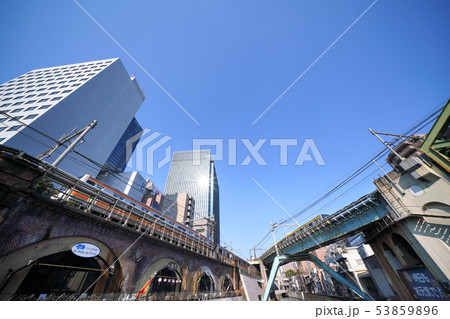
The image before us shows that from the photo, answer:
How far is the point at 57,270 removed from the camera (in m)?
11.0

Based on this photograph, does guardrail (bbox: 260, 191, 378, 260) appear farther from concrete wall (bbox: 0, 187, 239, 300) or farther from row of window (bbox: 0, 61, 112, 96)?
row of window (bbox: 0, 61, 112, 96)

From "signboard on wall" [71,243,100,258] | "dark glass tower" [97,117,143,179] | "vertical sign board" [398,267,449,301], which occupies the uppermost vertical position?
"dark glass tower" [97,117,143,179]

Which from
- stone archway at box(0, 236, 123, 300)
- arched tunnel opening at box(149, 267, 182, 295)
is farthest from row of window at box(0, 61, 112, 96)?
arched tunnel opening at box(149, 267, 182, 295)

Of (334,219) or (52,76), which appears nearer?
(334,219)

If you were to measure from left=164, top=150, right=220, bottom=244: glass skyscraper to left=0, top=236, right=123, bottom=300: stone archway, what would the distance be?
7618 cm

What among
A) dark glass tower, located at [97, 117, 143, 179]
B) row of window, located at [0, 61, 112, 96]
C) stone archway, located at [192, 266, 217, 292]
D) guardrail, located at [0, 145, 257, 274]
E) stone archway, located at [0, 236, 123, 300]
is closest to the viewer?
stone archway, located at [0, 236, 123, 300]

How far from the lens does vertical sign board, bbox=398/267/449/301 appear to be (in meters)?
11.7

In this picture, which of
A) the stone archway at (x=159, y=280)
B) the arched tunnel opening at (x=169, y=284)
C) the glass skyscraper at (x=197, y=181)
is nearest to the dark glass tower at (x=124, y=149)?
the glass skyscraper at (x=197, y=181)

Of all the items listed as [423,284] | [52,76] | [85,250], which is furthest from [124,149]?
[423,284]

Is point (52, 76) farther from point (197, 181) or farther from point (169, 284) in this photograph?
point (169, 284)

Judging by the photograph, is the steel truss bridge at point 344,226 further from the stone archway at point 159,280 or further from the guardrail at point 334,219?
the stone archway at point 159,280

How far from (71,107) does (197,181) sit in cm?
6554

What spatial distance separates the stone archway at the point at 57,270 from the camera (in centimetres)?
604

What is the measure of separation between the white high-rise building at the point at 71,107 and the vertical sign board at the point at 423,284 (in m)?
54.4
